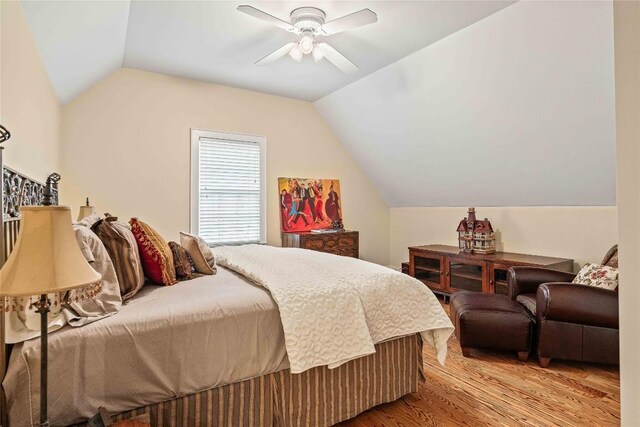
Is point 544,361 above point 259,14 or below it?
below

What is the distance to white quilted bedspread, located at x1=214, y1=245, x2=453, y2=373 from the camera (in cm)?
165

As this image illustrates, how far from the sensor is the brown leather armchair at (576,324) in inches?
93.8

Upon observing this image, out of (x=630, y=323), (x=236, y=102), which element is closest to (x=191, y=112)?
(x=236, y=102)

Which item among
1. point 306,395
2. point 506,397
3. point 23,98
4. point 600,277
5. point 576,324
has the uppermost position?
point 23,98

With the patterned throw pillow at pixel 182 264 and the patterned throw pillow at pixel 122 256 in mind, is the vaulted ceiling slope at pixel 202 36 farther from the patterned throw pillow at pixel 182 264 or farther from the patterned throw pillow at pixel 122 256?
the patterned throw pillow at pixel 182 264

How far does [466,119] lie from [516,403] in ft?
8.42

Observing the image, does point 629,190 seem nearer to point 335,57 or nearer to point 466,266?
point 335,57

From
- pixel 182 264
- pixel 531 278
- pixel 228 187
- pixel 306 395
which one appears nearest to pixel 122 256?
pixel 182 264

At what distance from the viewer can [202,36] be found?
2959mm

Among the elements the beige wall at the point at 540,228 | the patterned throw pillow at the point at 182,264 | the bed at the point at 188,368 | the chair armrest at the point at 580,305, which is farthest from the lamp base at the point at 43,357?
the beige wall at the point at 540,228

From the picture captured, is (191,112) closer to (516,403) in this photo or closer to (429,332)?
(429,332)

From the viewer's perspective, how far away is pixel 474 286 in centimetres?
396

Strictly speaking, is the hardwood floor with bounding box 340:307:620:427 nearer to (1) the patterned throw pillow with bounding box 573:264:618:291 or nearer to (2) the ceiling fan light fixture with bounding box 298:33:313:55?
(1) the patterned throw pillow with bounding box 573:264:618:291

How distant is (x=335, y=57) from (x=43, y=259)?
8.34 ft
